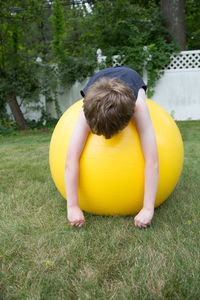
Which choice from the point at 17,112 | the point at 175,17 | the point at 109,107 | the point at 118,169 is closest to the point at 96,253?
the point at 118,169

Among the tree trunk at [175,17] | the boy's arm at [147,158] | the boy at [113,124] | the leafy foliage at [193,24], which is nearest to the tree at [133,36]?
the tree trunk at [175,17]

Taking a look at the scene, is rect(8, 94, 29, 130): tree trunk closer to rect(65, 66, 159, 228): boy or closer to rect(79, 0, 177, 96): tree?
rect(79, 0, 177, 96): tree

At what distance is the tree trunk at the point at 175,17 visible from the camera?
27.6ft

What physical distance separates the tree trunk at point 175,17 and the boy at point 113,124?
7.20 meters

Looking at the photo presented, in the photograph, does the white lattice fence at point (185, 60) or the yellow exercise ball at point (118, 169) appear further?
the white lattice fence at point (185, 60)

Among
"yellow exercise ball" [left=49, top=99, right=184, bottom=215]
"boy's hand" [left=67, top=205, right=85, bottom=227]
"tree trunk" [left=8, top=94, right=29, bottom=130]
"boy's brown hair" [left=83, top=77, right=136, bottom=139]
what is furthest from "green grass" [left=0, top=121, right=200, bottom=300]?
"tree trunk" [left=8, top=94, right=29, bottom=130]

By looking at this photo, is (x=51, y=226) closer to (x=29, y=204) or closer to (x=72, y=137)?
(x=29, y=204)

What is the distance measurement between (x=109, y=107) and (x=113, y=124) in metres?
0.11

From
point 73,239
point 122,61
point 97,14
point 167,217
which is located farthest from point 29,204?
point 97,14

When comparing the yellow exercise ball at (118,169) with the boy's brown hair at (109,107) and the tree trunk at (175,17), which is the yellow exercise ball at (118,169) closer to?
the boy's brown hair at (109,107)

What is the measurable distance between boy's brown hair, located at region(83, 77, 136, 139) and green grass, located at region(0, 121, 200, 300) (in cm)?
75

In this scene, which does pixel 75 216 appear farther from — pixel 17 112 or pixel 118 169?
pixel 17 112

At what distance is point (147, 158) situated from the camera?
6.41 feet

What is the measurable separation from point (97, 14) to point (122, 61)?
1.77m
